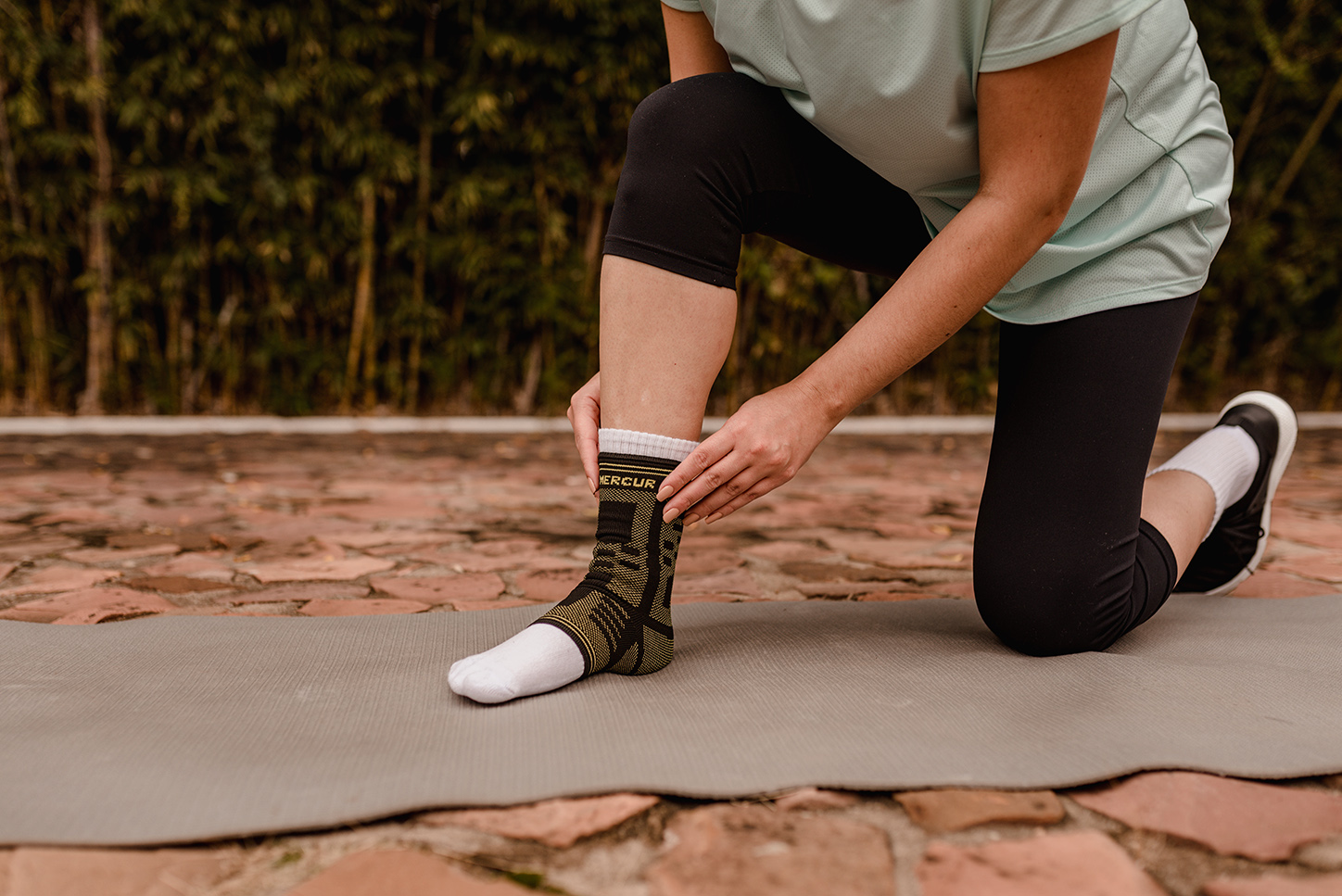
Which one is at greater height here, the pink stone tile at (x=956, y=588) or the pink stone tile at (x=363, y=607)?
the pink stone tile at (x=956, y=588)

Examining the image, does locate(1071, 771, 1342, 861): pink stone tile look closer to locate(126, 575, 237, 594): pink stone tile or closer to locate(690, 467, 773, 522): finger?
locate(690, 467, 773, 522): finger

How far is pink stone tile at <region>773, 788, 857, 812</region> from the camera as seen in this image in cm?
77

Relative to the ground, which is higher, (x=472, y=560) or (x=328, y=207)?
(x=328, y=207)

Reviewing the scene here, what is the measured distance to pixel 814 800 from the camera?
0.78 metres

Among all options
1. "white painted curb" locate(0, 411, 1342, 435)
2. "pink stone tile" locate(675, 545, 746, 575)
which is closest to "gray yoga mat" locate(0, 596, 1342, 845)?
"pink stone tile" locate(675, 545, 746, 575)

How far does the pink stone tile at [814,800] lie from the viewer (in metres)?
0.77

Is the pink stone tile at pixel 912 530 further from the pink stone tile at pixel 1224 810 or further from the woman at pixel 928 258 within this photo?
the pink stone tile at pixel 1224 810

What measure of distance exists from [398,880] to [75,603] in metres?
0.99

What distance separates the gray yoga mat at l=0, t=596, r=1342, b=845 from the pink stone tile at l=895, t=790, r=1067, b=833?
0.01 metres

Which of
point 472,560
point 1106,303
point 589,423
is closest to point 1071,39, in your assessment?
point 1106,303

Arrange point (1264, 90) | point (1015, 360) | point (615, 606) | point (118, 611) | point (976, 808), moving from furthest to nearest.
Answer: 1. point (1264, 90)
2. point (118, 611)
3. point (1015, 360)
4. point (615, 606)
5. point (976, 808)

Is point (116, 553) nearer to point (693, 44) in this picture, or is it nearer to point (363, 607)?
point (363, 607)

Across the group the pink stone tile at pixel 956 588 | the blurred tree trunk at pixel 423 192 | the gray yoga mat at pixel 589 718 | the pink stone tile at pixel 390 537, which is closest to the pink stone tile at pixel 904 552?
the pink stone tile at pixel 956 588

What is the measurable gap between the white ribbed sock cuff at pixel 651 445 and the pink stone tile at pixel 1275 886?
1.91 feet
